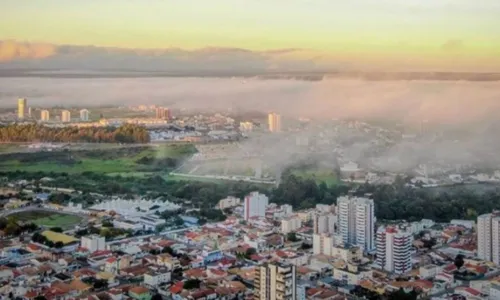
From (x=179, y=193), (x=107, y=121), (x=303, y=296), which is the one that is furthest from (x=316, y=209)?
(x=107, y=121)

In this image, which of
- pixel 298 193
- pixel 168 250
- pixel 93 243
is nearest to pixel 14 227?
pixel 93 243

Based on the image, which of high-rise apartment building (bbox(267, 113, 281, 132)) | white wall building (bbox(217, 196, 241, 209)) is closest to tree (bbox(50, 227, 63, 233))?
white wall building (bbox(217, 196, 241, 209))

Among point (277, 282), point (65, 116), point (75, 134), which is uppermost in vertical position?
point (65, 116)

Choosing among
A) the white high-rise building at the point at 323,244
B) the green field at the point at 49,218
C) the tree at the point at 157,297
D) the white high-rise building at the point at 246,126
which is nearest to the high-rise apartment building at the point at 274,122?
the white high-rise building at the point at 246,126

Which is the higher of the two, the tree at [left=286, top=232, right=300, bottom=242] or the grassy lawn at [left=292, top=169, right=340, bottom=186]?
the grassy lawn at [left=292, top=169, right=340, bottom=186]

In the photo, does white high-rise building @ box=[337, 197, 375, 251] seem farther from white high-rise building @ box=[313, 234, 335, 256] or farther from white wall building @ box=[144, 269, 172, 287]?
white wall building @ box=[144, 269, 172, 287]

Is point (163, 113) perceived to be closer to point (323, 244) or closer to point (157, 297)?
point (323, 244)

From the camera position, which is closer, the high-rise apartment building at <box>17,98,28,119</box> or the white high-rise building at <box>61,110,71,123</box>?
the high-rise apartment building at <box>17,98,28,119</box>
